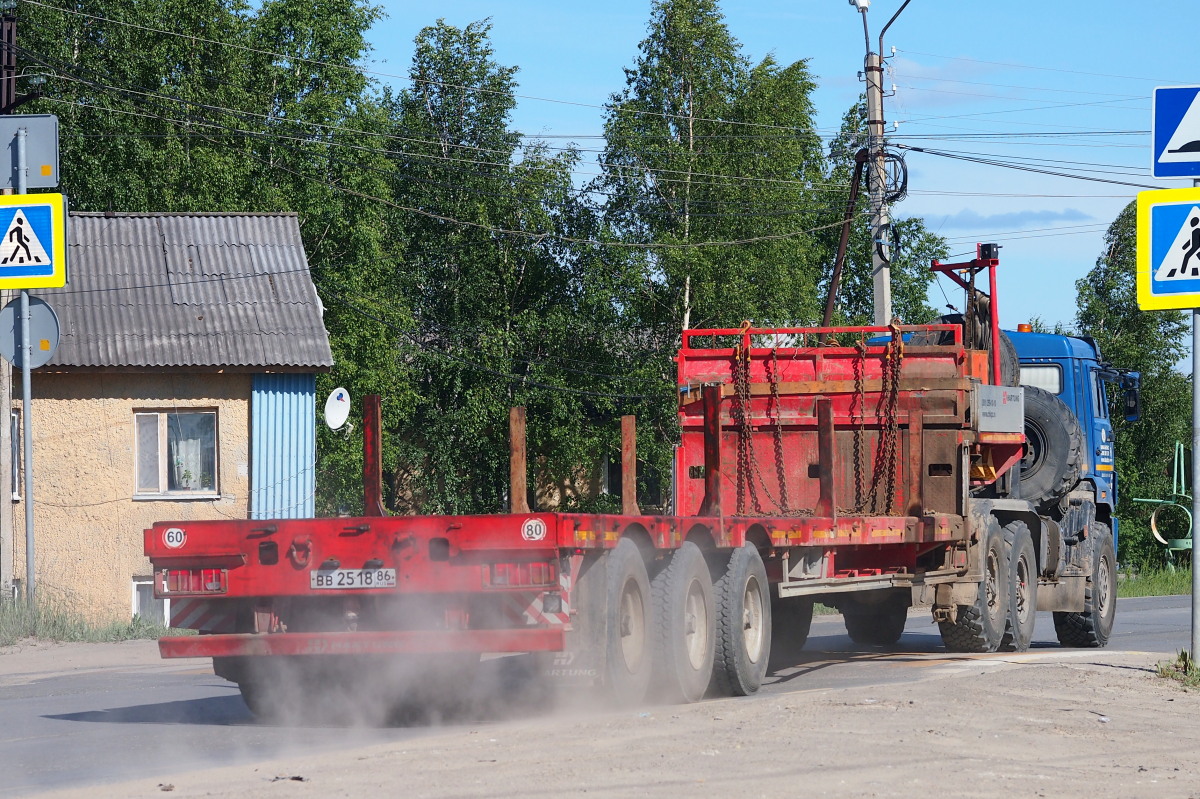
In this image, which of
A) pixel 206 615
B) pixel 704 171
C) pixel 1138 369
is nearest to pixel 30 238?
pixel 206 615

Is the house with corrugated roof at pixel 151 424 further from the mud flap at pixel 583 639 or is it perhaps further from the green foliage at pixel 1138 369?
the green foliage at pixel 1138 369

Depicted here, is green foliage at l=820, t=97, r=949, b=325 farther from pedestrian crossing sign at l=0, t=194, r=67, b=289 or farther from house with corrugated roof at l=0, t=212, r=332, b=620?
pedestrian crossing sign at l=0, t=194, r=67, b=289

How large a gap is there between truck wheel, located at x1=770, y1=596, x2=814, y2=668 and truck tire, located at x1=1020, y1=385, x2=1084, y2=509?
289cm

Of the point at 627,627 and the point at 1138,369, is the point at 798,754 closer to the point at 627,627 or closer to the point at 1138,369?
the point at 627,627

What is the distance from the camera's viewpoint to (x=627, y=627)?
9.00 meters

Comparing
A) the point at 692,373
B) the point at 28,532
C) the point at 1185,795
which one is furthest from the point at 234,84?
the point at 1185,795

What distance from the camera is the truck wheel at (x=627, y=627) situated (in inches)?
340

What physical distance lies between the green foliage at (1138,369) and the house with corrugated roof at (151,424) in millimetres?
27855

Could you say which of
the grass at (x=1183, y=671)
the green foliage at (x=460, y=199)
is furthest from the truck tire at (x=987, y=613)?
the green foliage at (x=460, y=199)

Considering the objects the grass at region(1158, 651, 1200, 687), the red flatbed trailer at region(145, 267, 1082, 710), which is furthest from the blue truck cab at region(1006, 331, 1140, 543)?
the grass at region(1158, 651, 1200, 687)

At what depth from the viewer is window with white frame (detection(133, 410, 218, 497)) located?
22.6m

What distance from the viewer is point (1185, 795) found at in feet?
21.6

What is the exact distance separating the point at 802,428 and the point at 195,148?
1044 inches

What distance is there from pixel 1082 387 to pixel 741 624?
25.8 feet
